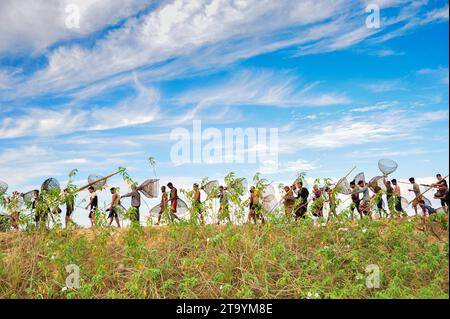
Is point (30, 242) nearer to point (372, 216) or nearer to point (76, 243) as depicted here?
point (76, 243)

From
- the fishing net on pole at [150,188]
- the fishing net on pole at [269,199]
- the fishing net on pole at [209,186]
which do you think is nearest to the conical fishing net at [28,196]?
the fishing net on pole at [150,188]

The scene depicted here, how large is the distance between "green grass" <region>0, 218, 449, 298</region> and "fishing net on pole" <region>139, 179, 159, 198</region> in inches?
56.4

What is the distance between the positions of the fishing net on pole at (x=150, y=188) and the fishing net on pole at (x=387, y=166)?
18.3 feet

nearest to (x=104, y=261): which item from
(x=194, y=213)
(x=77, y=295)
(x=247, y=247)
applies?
(x=77, y=295)

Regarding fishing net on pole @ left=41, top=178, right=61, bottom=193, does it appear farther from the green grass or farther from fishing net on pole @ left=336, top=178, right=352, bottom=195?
fishing net on pole @ left=336, top=178, right=352, bottom=195

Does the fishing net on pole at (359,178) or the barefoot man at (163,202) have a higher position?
the fishing net on pole at (359,178)

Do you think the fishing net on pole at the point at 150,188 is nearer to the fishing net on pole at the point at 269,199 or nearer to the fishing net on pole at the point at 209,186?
the fishing net on pole at the point at 209,186

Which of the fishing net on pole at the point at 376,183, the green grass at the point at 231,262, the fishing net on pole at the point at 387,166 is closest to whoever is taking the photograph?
the green grass at the point at 231,262

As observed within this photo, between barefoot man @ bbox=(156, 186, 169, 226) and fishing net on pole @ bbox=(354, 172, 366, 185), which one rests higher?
fishing net on pole @ bbox=(354, 172, 366, 185)

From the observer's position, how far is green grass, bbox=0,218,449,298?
301 inches

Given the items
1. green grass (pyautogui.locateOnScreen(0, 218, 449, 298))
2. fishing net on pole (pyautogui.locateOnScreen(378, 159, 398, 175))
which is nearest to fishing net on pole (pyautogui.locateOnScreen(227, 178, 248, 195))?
green grass (pyautogui.locateOnScreen(0, 218, 449, 298))

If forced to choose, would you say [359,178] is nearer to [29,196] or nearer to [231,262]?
[231,262]

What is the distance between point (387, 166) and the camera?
1157 centimetres

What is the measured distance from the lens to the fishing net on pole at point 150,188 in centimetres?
1118
